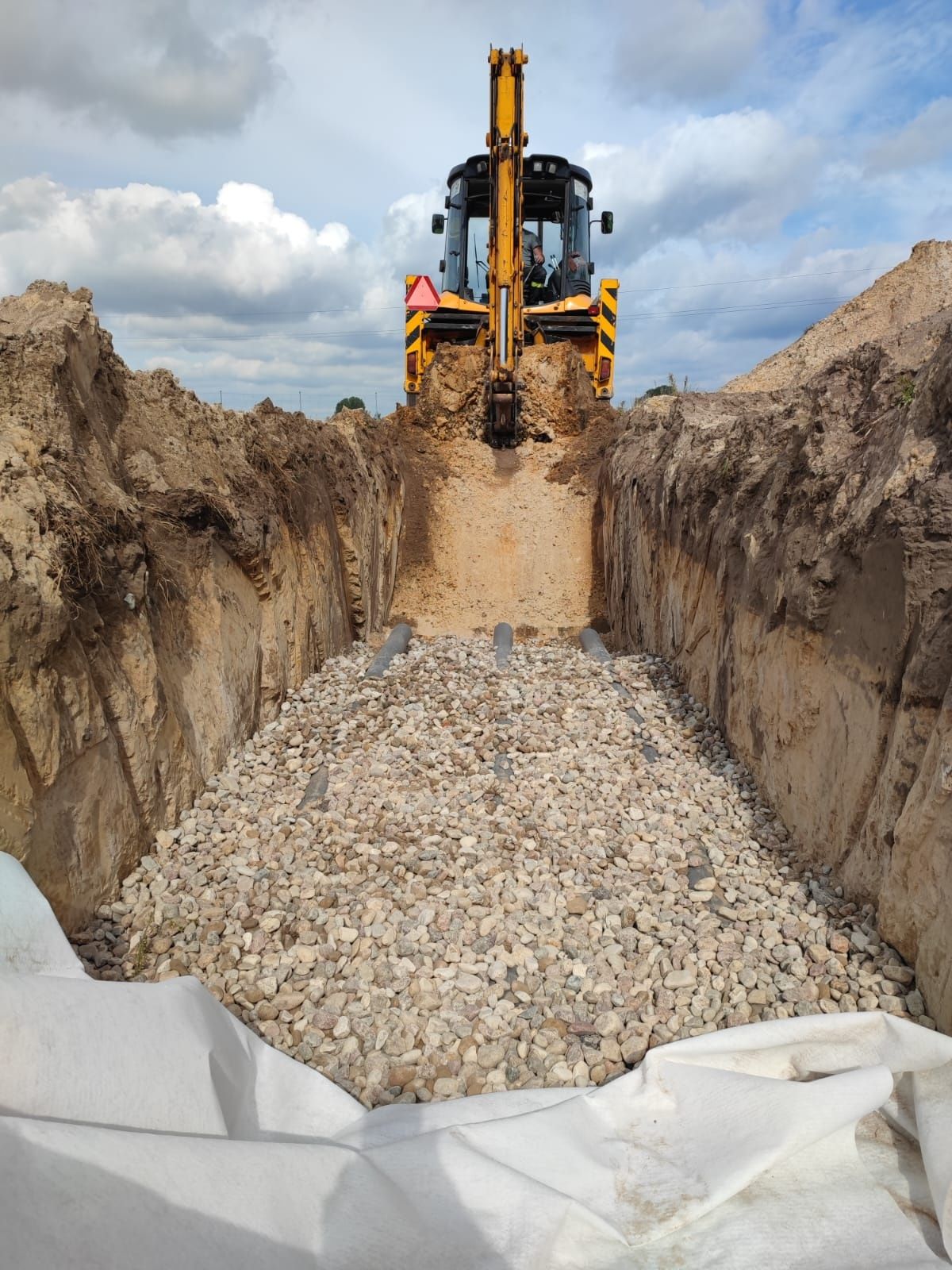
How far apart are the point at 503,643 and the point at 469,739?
2.70 m

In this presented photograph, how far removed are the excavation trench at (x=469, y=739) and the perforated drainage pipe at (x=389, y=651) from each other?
114 mm

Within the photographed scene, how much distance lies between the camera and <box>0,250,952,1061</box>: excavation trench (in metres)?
3.20

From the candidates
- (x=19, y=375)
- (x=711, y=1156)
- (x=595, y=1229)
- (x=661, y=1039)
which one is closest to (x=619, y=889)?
(x=661, y=1039)

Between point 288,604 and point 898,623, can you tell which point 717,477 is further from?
point 288,604

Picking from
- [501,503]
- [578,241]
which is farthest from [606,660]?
[578,241]

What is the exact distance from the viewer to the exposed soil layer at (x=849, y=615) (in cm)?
314

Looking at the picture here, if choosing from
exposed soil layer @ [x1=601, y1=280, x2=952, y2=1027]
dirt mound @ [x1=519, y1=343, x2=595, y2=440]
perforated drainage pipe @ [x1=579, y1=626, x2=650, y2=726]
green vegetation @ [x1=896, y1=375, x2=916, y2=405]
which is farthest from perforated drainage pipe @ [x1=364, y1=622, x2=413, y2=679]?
dirt mound @ [x1=519, y1=343, x2=595, y2=440]

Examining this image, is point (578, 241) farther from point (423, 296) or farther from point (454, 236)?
point (423, 296)

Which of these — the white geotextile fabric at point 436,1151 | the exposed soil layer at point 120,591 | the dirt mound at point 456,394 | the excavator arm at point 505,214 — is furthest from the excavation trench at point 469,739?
the dirt mound at point 456,394

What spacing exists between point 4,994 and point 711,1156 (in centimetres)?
199

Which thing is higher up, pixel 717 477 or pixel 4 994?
pixel 717 477

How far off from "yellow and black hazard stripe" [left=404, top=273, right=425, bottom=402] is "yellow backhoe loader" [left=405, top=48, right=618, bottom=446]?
14 millimetres

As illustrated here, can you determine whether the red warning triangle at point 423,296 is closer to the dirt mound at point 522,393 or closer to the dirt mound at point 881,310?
the dirt mound at point 522,393

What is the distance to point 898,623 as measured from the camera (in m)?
3.50
